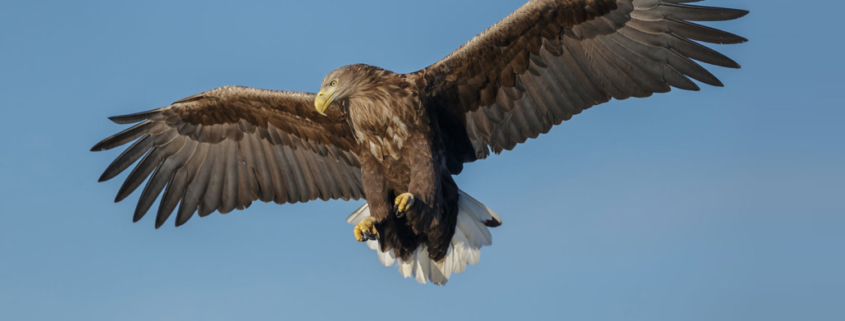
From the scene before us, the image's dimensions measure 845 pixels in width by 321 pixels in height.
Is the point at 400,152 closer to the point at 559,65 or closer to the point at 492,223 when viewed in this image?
the point at 492,223

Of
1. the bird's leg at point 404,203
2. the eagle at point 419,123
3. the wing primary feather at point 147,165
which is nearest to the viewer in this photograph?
the bird's leg at point 404,203

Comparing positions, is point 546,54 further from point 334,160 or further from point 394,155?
point 334,160

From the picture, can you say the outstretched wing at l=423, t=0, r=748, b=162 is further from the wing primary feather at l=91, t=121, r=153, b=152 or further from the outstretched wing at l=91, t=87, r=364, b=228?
the wing primary feather at l=91, t=121, r=153, b=152

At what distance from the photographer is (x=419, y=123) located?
7.27 meters

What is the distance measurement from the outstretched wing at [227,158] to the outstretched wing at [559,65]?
123cm

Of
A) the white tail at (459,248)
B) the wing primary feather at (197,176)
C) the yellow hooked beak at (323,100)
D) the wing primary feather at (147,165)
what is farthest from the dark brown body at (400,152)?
the wing primary feather at (147,165)

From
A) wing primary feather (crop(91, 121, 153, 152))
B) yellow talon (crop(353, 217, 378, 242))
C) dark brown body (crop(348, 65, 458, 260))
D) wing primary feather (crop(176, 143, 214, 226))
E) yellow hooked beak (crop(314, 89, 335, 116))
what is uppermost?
wing primary feather (crop(91, 121, 153, 152))

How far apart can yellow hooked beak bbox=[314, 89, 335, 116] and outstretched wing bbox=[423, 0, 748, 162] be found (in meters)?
0.77

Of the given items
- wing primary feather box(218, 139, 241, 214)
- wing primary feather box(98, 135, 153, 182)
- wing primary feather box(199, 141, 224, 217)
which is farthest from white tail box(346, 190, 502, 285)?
wing primary feather box(98, 135, 153, 182)

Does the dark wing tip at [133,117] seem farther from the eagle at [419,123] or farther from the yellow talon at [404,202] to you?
the yellow talon at [404,202]

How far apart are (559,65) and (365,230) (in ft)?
6.62

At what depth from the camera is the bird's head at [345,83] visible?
289 inches

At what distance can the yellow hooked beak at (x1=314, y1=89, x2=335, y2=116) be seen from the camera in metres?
7.30

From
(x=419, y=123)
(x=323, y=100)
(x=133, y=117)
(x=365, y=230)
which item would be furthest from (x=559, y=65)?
(x=133, y=117)
